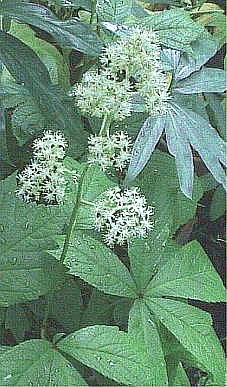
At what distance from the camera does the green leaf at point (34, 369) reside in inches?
36.1

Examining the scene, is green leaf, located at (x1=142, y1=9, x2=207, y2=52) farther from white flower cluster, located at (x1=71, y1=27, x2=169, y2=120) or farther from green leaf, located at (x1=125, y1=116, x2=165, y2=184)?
white flower cluster, located at (x1=71, y1=27, x2=169, y2=120)

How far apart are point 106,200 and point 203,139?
9.3 inches

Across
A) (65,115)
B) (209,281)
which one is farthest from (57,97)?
(209,281)

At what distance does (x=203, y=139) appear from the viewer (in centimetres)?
104

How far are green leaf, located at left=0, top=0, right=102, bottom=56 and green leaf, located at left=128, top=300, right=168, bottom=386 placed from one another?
0.40 m

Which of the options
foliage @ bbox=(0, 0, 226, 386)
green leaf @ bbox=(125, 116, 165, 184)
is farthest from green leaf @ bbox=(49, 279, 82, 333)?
green leaf @ bbox=(125, 116, 165, 184)

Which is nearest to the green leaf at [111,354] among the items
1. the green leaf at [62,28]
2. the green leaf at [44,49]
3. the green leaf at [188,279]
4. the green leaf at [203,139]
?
the green leaf at [188,279]

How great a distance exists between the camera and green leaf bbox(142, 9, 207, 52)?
41.6 inches

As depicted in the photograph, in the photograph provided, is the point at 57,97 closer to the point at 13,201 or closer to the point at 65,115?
the point at 65,115

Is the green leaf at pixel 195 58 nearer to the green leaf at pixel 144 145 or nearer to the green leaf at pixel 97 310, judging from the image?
the green leaf at pixel 144 145

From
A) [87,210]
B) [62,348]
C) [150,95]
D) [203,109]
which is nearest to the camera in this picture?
[150,95]

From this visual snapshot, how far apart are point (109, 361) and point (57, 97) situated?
0.39 meters

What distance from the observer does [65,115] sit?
3.32 ft

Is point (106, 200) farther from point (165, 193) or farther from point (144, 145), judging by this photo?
point (165, 193)
